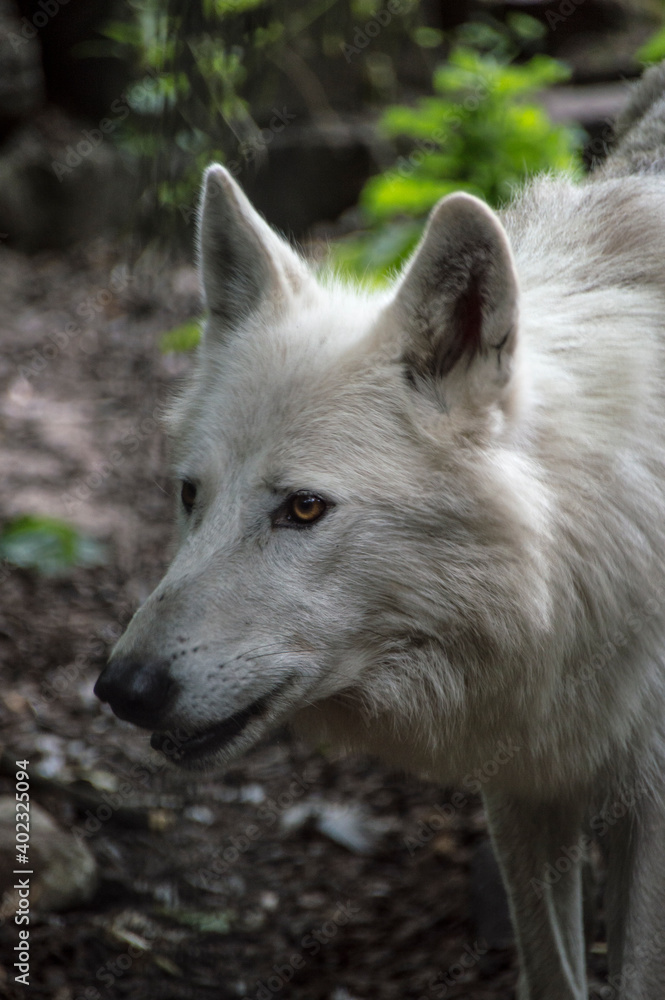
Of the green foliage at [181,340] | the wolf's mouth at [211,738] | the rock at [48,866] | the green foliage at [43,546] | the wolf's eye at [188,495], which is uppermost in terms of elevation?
the wolf's eye at [188,495]

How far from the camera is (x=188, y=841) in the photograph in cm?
388

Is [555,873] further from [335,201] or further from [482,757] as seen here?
[335,201]

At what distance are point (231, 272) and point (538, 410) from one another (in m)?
1.20

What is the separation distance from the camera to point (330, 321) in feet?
10.3

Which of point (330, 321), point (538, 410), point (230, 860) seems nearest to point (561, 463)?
point (538, 410)

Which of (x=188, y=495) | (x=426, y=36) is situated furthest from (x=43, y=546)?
(x=426, y=36)

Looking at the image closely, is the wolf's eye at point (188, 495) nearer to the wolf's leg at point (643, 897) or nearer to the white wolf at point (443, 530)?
the white wolf at point (443, 530)

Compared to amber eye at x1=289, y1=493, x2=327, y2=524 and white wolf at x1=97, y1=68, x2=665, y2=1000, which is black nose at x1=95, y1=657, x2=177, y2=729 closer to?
white wolf at x1=97, y1=68, x2=665, y2=1000

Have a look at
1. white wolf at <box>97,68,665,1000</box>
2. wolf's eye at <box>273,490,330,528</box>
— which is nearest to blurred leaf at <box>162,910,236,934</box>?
white wolf at <box>97,68,665,1000</box>

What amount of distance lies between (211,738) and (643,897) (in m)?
1.46

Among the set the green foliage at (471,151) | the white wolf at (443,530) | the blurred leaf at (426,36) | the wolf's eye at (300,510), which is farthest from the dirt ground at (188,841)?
the blurred leaf at (426,36)

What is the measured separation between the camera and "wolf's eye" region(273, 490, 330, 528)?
2760 mm

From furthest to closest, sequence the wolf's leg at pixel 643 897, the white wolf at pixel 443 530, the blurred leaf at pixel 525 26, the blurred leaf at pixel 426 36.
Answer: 1. the blurred leaf at pixel 426 36
2. the blurred leaf at pixel 525 26
3. the wolf's leg at pixel 643 897
4. the white wolf at pixel 443 530

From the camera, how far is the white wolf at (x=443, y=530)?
2695mm
